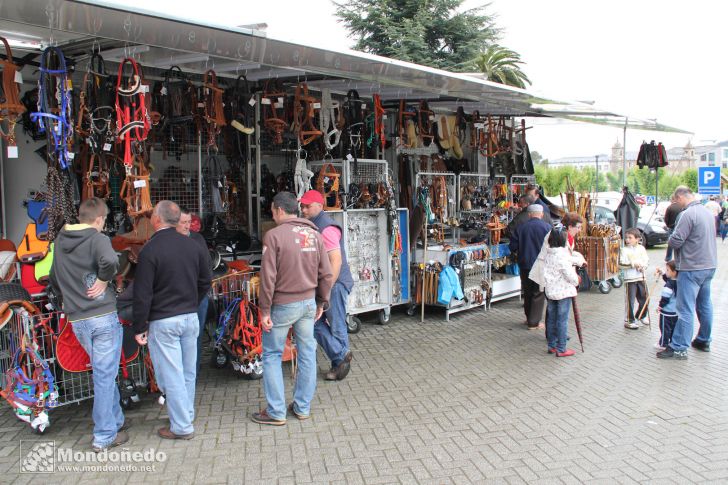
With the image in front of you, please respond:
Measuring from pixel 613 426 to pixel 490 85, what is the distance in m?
4.19

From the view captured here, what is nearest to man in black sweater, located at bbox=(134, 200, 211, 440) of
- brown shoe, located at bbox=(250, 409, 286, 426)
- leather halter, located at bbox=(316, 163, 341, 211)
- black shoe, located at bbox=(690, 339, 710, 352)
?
brown shoe, located at bbox=(250, 409, 286, 426)

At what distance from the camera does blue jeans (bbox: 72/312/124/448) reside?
4.18 meters

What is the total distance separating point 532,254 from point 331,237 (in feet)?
11.6

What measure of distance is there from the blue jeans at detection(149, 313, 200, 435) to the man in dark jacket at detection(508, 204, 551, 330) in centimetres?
490

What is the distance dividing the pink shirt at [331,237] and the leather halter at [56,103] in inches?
90.3

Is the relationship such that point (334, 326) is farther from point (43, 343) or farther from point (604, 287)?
point (604, 287)

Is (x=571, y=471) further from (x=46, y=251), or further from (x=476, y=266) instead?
(x=476, y=266)

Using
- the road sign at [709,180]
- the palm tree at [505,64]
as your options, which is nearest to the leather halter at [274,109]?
the road sign at [709,180]

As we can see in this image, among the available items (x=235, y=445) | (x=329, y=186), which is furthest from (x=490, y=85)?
(x=235, y=445)

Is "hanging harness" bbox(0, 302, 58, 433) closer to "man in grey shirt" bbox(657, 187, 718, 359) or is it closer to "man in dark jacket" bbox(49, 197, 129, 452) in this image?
"man in dark jacket" bbox(49, 197, 129, 452)

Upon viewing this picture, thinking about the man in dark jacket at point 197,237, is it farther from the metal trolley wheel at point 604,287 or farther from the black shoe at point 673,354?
the metal trolley wheel at point 604,287

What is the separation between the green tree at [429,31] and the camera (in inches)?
968

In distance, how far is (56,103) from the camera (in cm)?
505

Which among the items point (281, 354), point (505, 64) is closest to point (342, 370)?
point (281, 354)
